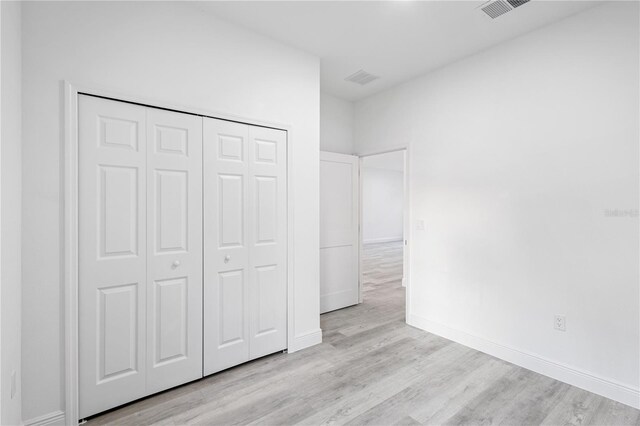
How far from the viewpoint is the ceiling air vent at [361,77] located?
3.47 metres

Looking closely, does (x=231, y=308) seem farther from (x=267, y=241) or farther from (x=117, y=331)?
(x=117, y=331)

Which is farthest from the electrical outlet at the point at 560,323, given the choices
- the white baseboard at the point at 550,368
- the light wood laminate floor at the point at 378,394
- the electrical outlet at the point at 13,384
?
the electrical outlet at the point at 13,384

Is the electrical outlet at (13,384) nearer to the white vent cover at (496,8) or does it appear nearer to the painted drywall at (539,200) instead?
the painted drywall at (539,200)

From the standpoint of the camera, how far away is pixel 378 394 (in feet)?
7.22

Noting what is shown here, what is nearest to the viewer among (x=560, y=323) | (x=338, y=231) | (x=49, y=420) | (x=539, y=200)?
(x=49, y=420)

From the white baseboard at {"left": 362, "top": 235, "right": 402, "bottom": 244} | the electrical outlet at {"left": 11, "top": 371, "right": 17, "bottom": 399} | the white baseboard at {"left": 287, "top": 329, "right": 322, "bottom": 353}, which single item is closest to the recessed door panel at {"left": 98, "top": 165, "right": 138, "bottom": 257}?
the electrical outlet at {"left": 11, "top": 371, "right": 17, "bottom": 399}

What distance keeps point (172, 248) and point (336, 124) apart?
9.43ft

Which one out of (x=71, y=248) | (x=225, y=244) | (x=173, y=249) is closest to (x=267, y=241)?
(x=225, y=244)

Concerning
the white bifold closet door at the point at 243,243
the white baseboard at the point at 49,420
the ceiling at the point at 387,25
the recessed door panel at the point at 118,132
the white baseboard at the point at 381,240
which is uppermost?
the ceiling at the point at 387,25

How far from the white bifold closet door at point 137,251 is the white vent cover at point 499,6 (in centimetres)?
245

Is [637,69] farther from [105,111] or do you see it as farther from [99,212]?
[99,212]

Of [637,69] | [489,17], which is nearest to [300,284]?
[489,17]

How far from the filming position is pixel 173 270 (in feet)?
7.32

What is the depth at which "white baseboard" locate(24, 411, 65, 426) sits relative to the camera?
1.73 meters
